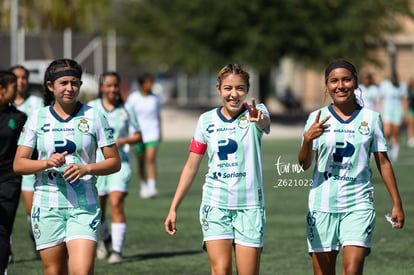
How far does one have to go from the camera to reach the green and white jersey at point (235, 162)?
8.30 m

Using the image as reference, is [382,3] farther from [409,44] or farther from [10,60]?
[409,44]

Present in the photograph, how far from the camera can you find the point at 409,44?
66.1 metres

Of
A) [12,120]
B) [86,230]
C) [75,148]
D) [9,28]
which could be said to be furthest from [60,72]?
[9,28]

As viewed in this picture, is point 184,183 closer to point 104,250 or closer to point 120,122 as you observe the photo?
point 104,250

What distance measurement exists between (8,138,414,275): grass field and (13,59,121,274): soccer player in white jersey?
177 cm

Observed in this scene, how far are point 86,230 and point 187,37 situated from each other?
38461 millimetres

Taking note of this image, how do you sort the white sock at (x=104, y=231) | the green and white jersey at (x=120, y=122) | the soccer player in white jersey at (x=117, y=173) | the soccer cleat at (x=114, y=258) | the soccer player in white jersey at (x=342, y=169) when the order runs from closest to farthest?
the soccer player in white jersey at (x=342, y=169) → the soccer cleat at (x=114, y=258) → the soccer player in white jersey at (x=117, y=173) → the white sock at (x=104, y=231) → the green and white jersey at (x=120, y=122)

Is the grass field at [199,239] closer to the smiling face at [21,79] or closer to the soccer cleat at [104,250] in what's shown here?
the soccer cleat at [104,250]

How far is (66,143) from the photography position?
8.15 meters

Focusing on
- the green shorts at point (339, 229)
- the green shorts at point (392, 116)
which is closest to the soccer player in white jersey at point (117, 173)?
the green shorts at point (339, 229)

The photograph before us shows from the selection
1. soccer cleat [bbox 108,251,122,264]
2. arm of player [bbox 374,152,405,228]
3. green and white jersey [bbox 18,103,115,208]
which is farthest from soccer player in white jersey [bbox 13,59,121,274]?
soccer cleat [bbox 108,251,122,264]

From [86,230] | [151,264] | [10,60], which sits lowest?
[151,264]

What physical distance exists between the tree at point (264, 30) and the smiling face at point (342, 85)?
36191mm

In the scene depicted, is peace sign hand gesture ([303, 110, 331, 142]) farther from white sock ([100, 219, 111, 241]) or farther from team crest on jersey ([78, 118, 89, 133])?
white sock ([100, 219, 111, 241])
